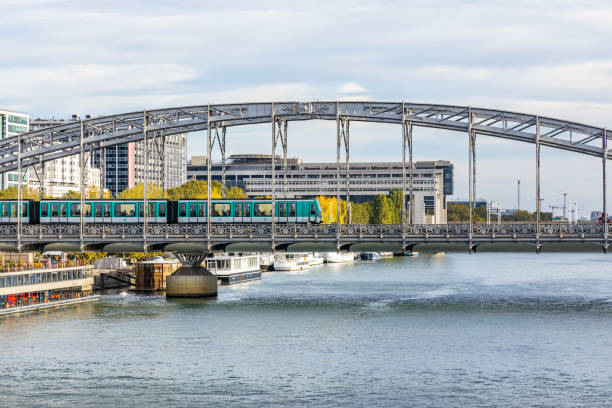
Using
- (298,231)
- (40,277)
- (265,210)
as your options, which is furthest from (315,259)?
(298,231)

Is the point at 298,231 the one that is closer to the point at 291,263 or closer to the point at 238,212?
the point at 238,212

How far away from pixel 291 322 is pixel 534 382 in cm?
2770

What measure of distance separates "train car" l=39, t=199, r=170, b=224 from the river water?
8166mm

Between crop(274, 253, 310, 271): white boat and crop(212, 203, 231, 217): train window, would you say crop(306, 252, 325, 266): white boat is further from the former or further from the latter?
crop(212, 203, 231, 217): train window

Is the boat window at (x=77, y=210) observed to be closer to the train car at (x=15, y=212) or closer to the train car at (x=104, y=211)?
the train car at (x=104, y=211)

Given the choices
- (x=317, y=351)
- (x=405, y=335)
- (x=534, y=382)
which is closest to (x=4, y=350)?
(x=317, y=351)

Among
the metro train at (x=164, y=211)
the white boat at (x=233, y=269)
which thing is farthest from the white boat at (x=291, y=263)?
the metro train at (x=164, y=211)

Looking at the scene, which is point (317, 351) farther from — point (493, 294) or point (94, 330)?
point (493, 294)

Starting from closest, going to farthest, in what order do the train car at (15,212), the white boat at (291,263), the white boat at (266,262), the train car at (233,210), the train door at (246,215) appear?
the train car at (233,210) < the train door at (246,215) < the train car at (15,212) < the white boat at (291,263) < the white boat at (266,262)

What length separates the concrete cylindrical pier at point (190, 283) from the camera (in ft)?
331

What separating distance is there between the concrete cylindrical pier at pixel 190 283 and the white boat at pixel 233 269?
21241 mm

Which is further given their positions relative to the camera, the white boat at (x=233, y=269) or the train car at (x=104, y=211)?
the white boat at (x=233, y=269)

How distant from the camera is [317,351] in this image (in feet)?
218

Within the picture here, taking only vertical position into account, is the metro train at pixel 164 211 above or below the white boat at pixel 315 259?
above
